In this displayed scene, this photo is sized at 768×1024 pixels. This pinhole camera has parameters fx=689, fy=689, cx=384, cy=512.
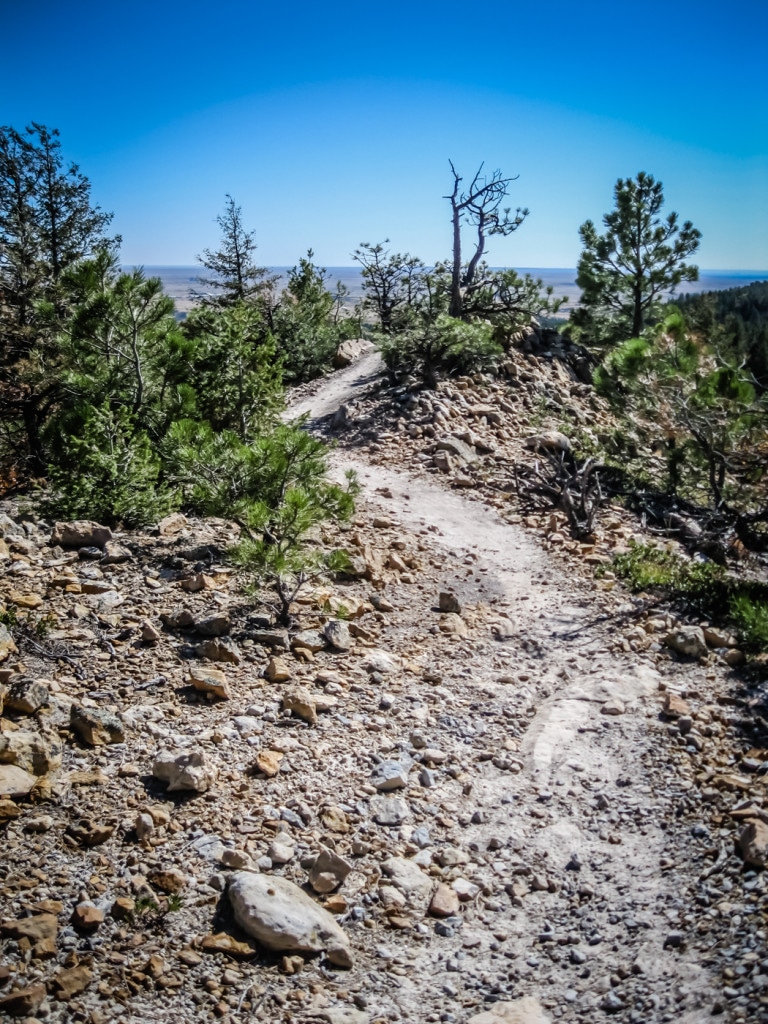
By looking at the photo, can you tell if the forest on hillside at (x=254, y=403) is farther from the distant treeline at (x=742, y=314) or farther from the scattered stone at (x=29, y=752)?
the distant treeline at (x=742, y=314)

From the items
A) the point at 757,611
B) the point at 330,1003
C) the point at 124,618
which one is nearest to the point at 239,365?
the point at 124,618

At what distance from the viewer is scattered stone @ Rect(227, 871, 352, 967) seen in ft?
10.8

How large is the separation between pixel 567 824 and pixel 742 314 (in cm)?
8043

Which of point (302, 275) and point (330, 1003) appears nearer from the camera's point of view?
point (330, 1003)

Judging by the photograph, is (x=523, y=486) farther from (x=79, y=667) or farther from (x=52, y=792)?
(x=52, y=792)

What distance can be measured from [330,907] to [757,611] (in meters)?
4.64

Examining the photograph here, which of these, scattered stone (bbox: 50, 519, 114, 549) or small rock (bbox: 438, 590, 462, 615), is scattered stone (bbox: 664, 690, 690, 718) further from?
scattered stone (bbox: 50, 519, 114, 549)

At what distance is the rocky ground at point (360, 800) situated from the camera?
319 cm

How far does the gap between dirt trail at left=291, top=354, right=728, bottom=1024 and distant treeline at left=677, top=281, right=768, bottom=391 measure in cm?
2996

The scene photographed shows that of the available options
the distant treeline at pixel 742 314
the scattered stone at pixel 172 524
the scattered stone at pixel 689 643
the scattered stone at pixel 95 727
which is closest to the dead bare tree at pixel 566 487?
the scattered stone at pixel 689 643

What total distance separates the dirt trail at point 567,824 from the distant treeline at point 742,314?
2996 cm

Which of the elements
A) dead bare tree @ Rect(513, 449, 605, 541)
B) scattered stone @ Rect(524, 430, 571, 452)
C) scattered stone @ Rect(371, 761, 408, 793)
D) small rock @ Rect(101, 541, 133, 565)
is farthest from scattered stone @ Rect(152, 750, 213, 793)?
scattered stone @ Rect(524, 430, 571, 452)

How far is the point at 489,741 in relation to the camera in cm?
515

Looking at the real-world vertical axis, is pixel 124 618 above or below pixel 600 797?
above
